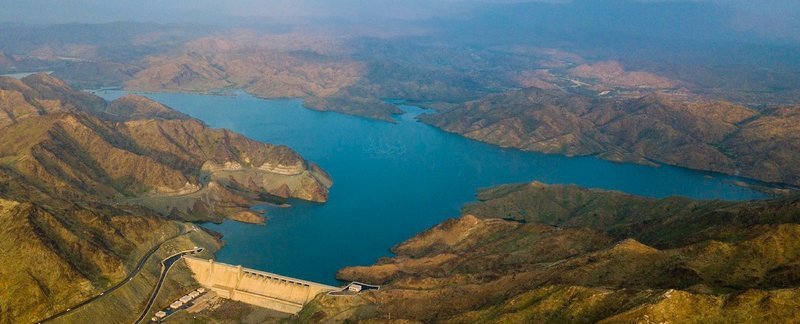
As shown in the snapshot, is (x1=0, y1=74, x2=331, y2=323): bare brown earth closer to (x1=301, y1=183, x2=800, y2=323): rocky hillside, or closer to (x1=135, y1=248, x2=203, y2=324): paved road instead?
(x1=135, y1=248, x2=203, y2=324): paved road

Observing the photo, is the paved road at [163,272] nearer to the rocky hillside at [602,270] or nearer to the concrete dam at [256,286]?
the concrete dam at [256,286]

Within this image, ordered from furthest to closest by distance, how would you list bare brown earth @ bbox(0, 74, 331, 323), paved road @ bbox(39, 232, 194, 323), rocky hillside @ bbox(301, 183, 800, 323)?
bare brown earth @ bbox(0, 74, 331, 323), paved road @ bbox(39, 232, 194, 323), rocky hillside @ bbox(301, 183, 800, 323)

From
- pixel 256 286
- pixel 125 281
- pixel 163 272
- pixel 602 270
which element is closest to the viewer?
pixel 602 270

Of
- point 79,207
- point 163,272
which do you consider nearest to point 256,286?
point 163,272

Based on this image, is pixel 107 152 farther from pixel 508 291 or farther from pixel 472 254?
pixel 508 291

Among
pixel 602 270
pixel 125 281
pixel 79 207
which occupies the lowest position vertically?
pixel 125 281

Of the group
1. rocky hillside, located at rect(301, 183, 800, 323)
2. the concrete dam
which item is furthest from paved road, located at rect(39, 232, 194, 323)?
rocky hillside, located at rect(301, 183, 800, 323)

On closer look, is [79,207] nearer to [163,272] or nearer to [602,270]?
[163,272]
